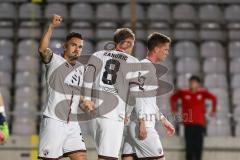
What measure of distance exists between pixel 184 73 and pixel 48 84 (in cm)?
586

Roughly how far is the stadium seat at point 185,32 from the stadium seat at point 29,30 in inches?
118

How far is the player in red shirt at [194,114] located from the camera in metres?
8.92

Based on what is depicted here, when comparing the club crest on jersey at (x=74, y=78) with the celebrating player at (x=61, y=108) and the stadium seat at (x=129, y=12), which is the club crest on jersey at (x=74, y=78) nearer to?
the celebrating player at (x=61, y=108)

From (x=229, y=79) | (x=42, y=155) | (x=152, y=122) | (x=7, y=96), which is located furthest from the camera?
(x=229, y=79)

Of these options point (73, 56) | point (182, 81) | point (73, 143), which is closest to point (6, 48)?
point (182, 81)

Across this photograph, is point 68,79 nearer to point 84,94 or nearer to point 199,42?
point 84,94

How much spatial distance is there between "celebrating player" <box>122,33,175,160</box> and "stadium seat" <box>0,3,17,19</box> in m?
7.02

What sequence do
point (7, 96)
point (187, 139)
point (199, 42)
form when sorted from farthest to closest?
point (199, 42)
point (7, 96)
point (187, 139)

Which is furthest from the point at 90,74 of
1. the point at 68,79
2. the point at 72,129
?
the point at 72,129

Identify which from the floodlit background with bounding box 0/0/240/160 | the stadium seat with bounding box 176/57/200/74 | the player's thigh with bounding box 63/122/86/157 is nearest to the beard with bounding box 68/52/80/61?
the player's thigh with bounding box 63/122/86/157

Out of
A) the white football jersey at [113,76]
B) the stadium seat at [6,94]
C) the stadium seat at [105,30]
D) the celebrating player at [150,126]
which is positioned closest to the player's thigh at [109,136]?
the white football jersey at [113,76]

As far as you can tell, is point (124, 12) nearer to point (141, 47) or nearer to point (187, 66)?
point (141, 47)

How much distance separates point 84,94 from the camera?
17.9 ft

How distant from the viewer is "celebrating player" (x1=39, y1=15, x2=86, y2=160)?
210 inches
